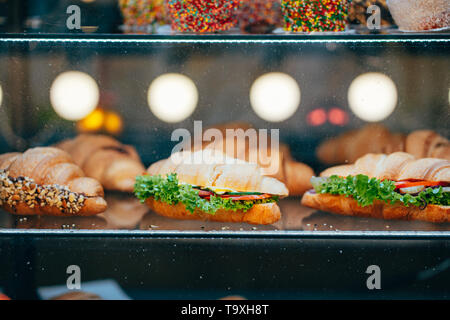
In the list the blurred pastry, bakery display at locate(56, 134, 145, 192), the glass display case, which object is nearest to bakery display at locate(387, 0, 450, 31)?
the glass display case

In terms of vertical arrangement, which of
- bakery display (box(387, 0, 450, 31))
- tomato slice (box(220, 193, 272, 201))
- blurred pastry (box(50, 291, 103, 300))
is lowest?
blurred pastry (box(50, 291, 103, 300))

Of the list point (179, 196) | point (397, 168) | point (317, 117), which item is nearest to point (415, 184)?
point (397, 168)

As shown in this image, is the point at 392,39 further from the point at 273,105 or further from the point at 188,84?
the point at 188,84

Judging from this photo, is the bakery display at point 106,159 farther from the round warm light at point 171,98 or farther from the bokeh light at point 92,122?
the round warm light at point 171,98

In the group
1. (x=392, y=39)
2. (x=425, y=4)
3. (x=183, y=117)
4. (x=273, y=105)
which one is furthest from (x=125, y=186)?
(x=425, y=4)

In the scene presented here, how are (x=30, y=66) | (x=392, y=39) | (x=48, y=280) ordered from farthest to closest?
(x=30, y=66) → (x=48, y=280) → (x=392, y=39)

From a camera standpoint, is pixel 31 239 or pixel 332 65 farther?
pixel 332 65

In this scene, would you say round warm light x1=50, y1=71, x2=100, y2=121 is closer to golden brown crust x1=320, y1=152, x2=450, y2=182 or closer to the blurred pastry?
the blurred pastry

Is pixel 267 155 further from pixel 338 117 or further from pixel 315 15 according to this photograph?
pixel 315 15
